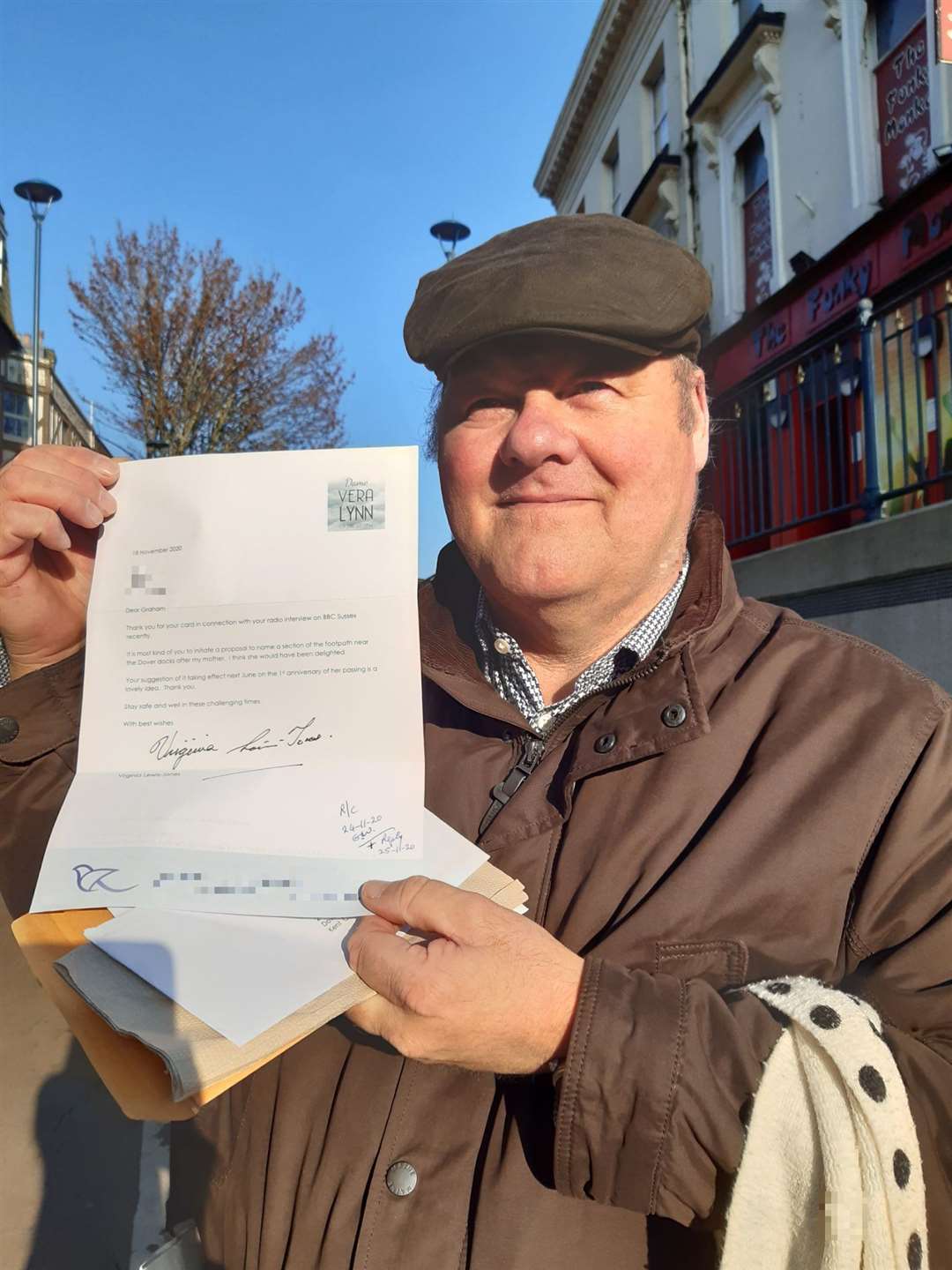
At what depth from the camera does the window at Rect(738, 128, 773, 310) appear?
10195mm

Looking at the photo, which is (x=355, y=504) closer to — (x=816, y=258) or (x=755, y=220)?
(x=816, y=258)

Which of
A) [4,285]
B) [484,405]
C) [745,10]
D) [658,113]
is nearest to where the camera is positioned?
[484,405]

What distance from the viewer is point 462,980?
91 centimetres

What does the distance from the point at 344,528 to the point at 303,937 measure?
528 millimetres

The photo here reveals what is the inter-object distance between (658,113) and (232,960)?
15.7 metres

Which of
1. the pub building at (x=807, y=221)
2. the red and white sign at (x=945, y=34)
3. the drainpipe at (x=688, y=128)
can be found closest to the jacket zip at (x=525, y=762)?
the pub building at (x=807, y=221)

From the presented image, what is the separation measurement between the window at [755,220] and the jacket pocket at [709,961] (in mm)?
10267

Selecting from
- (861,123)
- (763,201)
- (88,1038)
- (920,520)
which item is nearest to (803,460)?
(920,520)

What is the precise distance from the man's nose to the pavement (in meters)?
2.36

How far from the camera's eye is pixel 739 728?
4.00ft

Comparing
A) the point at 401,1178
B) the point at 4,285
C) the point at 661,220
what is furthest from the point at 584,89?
the point at 401,1178

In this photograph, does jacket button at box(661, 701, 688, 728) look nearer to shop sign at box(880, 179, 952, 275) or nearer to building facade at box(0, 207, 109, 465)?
shop sign at box(880, 179, 952, 275)

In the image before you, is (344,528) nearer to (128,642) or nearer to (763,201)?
(128,642)
